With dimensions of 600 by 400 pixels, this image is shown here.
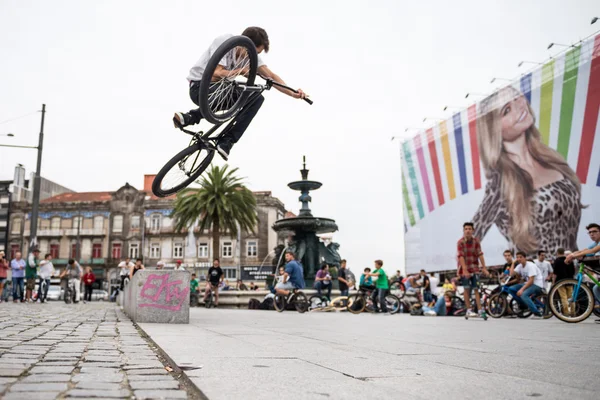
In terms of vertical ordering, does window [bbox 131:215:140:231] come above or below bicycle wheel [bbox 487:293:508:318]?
above

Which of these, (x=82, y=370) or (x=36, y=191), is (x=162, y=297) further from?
(x=36, y=191)

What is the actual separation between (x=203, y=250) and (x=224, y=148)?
54294mm

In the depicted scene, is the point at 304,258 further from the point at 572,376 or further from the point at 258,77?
the point at 572,376

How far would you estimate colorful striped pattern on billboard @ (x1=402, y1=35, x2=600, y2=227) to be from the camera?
21797 mm

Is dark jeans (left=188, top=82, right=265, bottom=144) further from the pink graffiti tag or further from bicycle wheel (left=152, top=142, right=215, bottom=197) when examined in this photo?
the pink graffiti tag

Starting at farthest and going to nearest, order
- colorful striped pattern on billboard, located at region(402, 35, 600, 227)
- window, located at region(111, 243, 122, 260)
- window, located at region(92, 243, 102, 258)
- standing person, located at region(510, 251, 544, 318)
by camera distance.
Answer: window, located at region(92, 243, 102, 258) → window, located at region(111, 243, 122, 260) → colorful striped pattern on billboard, located at region(402, 35, 600, 227) → standing person, located at region(510, 251, 544, 318)

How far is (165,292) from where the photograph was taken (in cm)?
741

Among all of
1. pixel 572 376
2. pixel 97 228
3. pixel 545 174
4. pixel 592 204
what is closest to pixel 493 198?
pixel 545 174

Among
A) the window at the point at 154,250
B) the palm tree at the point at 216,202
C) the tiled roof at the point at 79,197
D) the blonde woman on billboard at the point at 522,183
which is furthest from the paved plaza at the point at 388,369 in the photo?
the tiled roof at the point at 79,197

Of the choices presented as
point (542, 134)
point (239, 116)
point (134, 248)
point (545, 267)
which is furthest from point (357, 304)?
point (134, 248)

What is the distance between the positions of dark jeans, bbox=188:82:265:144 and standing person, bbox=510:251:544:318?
6.65 m

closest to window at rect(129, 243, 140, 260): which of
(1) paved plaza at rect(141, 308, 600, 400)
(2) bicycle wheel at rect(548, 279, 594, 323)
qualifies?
(2) bicycle wheel at rect(548, 279, 594, 323)

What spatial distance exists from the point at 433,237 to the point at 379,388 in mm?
31002

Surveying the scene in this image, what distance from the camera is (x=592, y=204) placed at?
21688 mm
